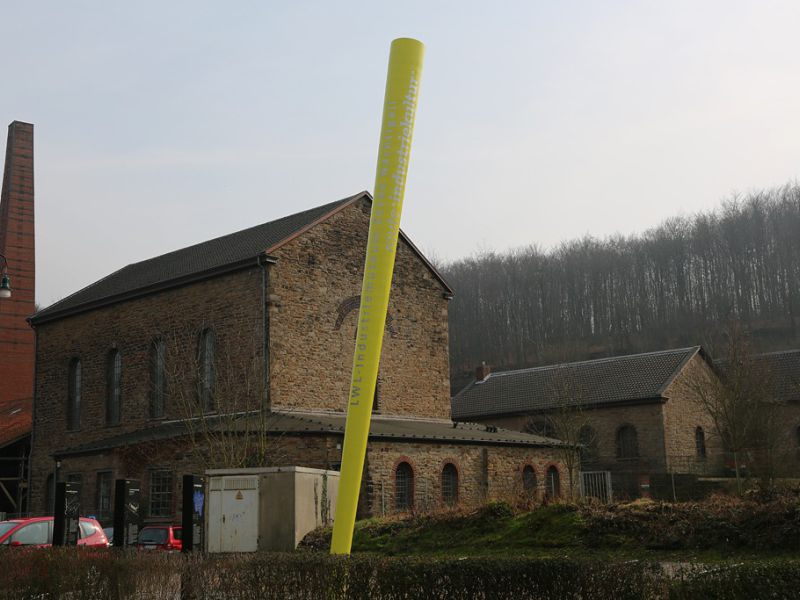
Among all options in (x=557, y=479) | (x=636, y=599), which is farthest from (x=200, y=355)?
(x=636, y=599)

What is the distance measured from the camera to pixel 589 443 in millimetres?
45094

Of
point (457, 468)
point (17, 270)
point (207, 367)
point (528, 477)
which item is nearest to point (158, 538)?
point (207, 367)

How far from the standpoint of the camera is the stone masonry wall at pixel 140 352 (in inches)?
1225

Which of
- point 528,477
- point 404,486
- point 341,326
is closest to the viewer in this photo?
point 404,486

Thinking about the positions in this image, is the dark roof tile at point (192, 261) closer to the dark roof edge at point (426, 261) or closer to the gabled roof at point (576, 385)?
the dark roof edge at point (426, 261)

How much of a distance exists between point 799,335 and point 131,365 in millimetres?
64509

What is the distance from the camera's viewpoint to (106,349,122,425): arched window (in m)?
36.5

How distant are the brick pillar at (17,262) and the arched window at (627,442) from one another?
3164cm

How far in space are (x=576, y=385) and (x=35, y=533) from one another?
30.2 meters

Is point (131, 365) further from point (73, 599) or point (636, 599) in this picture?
point (636, 599)

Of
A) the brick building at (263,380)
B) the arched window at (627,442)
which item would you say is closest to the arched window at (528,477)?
the brick building at (263,380)

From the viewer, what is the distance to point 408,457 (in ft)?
95.7

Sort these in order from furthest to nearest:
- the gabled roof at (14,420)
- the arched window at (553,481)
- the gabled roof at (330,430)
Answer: the gabled roof at (14,420) → the arched window at (553,481) → the gabled roof at (330,430)

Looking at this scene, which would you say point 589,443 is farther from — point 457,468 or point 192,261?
point 192,261
